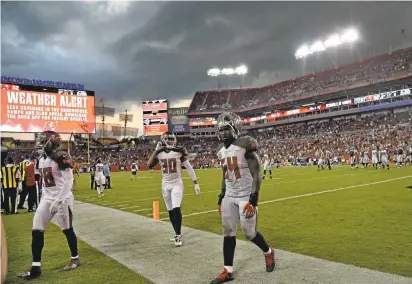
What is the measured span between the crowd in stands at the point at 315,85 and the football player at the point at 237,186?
49443 millimetres

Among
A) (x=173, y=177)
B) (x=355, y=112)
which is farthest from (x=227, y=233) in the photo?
(x=355, y=112)

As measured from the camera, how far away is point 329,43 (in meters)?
59.6

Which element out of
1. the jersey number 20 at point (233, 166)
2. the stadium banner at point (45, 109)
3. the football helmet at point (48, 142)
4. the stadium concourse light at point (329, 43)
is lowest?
the jersey number 20 at point (233, 166)

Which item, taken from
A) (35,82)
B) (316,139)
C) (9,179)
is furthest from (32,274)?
(316,139)

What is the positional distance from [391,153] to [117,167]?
36369mm

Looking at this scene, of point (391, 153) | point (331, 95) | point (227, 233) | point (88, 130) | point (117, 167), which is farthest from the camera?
point (331, 95)

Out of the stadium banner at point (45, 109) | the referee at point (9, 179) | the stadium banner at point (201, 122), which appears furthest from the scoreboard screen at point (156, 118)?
the referee at point (9, 179)

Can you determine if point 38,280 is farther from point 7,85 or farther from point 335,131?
point 335,131

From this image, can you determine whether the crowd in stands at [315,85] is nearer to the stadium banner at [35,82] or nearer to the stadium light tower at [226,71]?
the stadium light tower at [226,71]

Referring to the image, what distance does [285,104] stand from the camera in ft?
210

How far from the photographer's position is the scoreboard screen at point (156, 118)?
64750mm

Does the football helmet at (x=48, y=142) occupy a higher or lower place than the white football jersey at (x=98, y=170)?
higher

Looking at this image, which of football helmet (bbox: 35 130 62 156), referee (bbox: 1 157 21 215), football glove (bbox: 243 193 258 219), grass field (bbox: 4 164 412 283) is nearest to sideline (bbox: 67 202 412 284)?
grass field (bbox: 4 164 412 283)

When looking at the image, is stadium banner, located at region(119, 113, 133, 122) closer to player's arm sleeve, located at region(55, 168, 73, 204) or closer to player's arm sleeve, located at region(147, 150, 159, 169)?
player's arm sleeve, located at region(147, 150, 159, 169)
